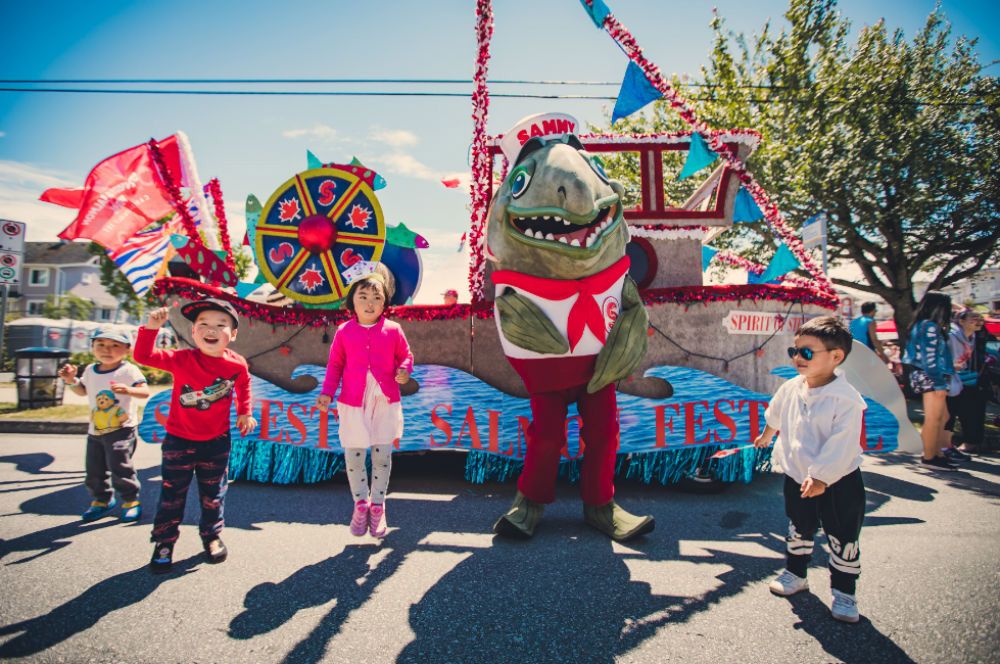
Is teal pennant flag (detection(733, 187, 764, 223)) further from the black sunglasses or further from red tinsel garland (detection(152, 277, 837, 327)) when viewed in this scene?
the black sunglasses

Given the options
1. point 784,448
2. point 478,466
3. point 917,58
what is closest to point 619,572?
point 784,448

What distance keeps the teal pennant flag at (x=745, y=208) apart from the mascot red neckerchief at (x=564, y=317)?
8.58 ft

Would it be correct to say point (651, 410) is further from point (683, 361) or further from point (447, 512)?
point (447, 512)

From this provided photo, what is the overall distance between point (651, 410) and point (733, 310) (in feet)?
3.50

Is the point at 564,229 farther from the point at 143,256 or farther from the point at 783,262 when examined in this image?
the point at 143,256

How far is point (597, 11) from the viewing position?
405 centimetres

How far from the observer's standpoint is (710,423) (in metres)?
3.81

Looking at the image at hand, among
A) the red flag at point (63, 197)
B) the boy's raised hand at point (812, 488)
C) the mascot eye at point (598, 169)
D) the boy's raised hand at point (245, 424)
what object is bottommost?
the boy's raised hand at point (812, 488)

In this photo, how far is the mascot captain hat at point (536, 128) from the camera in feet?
11.8

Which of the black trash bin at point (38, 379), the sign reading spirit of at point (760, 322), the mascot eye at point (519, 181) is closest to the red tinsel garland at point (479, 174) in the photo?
the mascot eye at point (519, 181)

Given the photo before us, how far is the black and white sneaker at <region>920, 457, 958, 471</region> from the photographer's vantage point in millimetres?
4742

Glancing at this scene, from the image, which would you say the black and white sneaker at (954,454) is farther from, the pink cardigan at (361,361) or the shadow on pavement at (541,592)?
the pink cardigan at (361,361)

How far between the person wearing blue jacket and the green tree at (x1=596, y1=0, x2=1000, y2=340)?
6.32 metres

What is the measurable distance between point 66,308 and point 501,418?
33.9 metres
